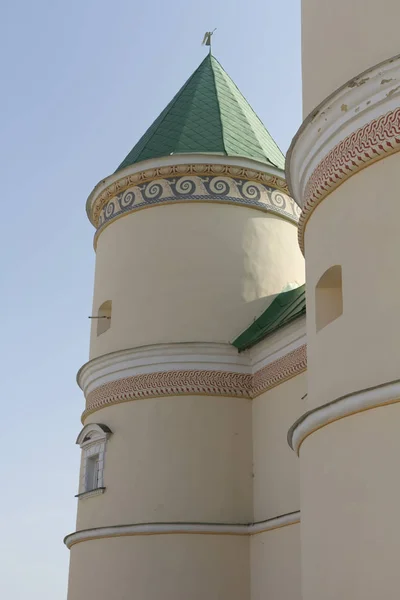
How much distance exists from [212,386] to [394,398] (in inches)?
223

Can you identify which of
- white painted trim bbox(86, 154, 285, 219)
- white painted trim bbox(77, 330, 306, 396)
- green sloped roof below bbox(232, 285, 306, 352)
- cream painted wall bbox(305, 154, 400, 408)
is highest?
white painted trim bbox(86, 154, 285, 219)

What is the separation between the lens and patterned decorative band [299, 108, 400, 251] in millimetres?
6172

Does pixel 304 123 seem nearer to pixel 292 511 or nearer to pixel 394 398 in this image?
pixel 394 398

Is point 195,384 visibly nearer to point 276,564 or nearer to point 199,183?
point 276,564

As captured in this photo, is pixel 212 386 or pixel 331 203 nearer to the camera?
pixel 331 203

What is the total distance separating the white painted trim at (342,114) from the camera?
6.21 metres

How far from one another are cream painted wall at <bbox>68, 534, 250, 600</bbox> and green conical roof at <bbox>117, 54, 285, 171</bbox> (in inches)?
204

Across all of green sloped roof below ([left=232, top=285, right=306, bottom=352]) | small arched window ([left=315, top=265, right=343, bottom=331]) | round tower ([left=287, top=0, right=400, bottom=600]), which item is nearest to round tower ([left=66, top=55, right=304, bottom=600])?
green sloped roof below ([left=232, top=285, right=306, bottom=352])

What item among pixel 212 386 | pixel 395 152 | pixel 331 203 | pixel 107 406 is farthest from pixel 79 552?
pixel 395 152

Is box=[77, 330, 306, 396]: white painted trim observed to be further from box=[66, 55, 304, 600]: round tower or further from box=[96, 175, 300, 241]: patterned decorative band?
box=[96, 175, 300, 241]: patterned decorative band

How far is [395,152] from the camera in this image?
6145 mm

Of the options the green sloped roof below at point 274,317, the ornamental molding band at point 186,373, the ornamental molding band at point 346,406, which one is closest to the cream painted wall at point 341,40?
the ornamental molding band at point 346,406

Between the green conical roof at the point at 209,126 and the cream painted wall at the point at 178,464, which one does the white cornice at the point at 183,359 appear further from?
the green conical roof at the point at 209,126

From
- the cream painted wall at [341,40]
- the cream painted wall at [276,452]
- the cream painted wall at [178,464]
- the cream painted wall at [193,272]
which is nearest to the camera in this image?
the cream painted wall at [341,40]
